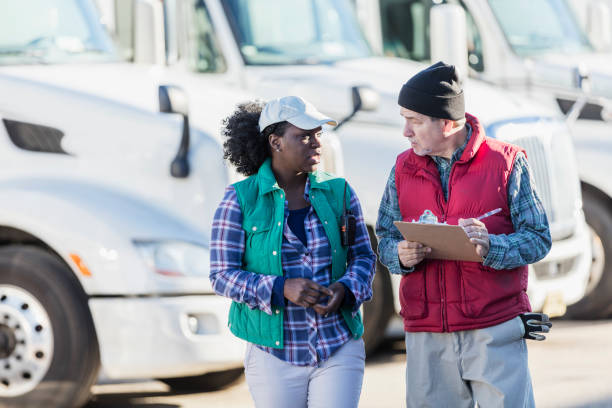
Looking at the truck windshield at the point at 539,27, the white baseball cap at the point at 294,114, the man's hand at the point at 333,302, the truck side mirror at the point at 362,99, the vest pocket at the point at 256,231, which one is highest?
the white baseball cap at the point at 294,114

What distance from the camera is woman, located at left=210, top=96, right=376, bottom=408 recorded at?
3.99 meters

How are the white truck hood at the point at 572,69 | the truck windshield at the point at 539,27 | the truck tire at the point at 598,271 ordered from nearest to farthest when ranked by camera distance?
1. the truck tire at the point at 598,271
2. the white truck hood at the point at 572,69
3. the truck windshield at the point at 539,27

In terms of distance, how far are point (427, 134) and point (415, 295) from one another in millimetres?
561

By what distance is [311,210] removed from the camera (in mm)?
4125

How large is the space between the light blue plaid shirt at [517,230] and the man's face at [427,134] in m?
0.07

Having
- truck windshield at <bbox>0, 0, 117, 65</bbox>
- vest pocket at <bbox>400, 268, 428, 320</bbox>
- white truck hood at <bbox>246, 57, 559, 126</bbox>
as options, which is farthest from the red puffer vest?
white truck hood at <bbox>246, 57, 559, 126</bbox>

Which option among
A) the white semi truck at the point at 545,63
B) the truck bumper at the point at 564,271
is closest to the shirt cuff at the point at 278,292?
the truck bumper at the point at 564,271

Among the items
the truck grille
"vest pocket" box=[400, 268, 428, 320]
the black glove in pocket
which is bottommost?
the truck grille

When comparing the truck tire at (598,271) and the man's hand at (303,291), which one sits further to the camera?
the truck tire at (598,271)

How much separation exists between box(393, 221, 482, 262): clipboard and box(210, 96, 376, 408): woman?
253 mm

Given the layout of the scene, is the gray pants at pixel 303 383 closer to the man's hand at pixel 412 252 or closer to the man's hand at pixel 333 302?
the man's hand at pixel 333 302

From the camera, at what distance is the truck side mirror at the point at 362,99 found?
7973 millimetres

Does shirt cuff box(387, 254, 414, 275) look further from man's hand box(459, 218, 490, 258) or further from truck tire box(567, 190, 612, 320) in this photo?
truck tire box(567, 190, 612, 320)

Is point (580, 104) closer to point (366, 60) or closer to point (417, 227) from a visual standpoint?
point (366, 60)
